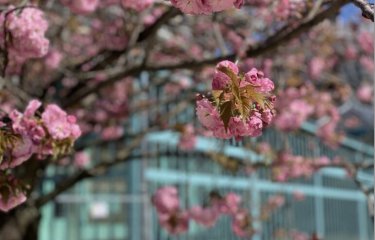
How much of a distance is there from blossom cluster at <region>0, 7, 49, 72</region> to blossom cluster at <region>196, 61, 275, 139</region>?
43.9 inches

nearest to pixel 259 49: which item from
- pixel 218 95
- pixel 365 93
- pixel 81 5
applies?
Answer: pixel 81 5

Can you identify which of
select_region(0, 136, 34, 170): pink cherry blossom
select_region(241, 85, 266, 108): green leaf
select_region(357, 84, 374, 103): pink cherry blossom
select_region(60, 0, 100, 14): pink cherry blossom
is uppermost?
select_region(357, 84, 374, 103): pink cherry blossom

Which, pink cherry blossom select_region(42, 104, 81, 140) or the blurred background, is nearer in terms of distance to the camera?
pink cherry blossom select_region(42, 104, 81, 140)

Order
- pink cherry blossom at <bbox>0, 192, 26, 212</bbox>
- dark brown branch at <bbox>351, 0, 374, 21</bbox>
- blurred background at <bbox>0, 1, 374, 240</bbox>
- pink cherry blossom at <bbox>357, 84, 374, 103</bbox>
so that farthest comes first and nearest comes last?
pink cherry blossom at <bbox>357, 84, 374, 103</bbox>
blurred background at <bbox>0, 1, 374, 240</bbox>
pink cherry blossom at <bbox>0, 192, 26, 212</bbox>
dark brown branch at <bbox>351, 0, 374, 21</bbox>

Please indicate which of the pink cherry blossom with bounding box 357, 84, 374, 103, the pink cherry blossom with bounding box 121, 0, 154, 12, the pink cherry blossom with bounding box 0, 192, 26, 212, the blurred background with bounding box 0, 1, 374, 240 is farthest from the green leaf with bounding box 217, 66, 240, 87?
the pink cherry blossom with bounding box 357, 84, 374, 103

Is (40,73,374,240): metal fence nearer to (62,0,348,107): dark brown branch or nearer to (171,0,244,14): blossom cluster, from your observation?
(62,0,348,107): dark brown branch

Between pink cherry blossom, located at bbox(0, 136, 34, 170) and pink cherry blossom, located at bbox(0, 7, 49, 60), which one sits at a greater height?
pink cherry blossom, located at bbox(0, 7, 49, 60)

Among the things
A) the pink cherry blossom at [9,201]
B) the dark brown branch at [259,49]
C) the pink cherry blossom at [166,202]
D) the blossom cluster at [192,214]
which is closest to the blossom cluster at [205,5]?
the pink cherry blossom at [9,201]

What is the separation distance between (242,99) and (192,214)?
3137 mm

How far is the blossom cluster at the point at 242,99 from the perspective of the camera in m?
1.77

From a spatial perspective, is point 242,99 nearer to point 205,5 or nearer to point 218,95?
point 218,95

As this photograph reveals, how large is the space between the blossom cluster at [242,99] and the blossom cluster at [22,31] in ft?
3.66

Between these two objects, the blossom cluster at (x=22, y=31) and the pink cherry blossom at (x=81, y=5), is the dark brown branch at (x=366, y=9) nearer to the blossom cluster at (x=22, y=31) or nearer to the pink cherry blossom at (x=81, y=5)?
the blossom cluster at (x=22, y=31)

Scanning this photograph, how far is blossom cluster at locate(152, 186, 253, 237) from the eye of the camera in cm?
468
